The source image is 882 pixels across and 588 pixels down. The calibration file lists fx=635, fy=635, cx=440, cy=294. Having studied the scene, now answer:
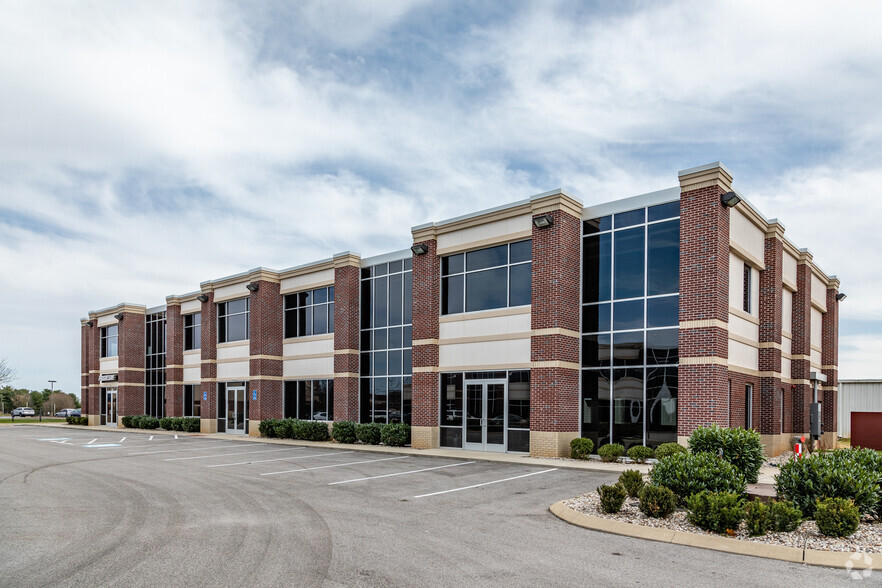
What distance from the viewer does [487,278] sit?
2316 cm

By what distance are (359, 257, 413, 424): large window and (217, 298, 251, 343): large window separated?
861 centimetres

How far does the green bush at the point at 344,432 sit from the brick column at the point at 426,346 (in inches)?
142

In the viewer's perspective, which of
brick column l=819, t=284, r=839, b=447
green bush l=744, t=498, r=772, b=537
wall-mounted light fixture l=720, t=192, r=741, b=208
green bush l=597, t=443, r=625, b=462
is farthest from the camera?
brick column l=819, t=284, r=839, b=447

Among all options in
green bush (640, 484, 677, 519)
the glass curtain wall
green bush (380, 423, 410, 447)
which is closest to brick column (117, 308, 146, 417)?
the glass curtain wall

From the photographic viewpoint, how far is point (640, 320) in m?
19.8

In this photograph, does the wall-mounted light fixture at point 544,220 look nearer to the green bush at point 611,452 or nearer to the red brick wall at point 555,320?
the red brick wall at point 555,320

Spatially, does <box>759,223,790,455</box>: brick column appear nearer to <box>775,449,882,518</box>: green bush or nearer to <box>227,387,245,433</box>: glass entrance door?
<box>775,449,882,518</box>: green bush

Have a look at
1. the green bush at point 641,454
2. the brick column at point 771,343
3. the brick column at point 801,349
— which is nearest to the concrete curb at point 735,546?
the green bush at point 641,454

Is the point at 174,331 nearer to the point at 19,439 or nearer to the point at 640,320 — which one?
the point at 19,439

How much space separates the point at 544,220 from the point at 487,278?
3.48 m

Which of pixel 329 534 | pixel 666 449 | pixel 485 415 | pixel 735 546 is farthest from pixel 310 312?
pixel 735 546

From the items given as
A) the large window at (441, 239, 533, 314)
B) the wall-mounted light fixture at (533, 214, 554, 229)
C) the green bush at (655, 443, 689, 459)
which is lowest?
the green bush at (655, 443, 689, 459)

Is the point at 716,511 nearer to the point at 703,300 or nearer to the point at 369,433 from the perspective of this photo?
the point at 703,300

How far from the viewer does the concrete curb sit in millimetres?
8367
